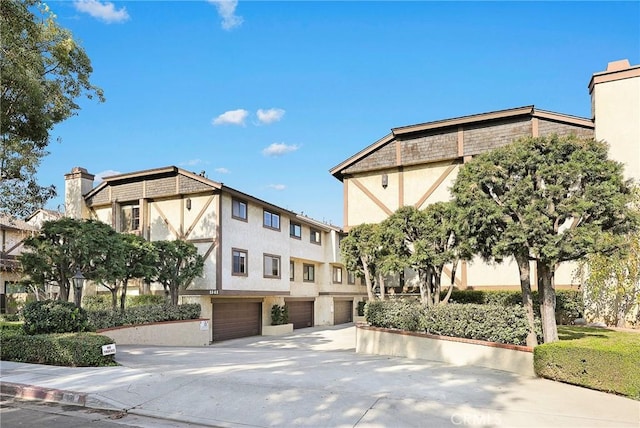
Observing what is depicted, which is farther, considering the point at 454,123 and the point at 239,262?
→ the point at 239,262

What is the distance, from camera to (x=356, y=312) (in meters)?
36.9

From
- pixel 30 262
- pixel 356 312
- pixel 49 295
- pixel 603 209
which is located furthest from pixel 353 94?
pixel 356 312

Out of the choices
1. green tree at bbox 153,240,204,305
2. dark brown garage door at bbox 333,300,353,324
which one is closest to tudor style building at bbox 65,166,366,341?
green tree at bbox 153,240,204,305

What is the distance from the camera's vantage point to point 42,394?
8.34m

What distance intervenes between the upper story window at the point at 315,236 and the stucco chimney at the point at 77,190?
1366cm

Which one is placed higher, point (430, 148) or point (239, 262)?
point (430, 148)

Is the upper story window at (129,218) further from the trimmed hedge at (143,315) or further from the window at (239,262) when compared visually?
the trimmed hedge at (143,315)

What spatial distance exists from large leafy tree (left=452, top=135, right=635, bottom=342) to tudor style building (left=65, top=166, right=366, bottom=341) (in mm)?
13327

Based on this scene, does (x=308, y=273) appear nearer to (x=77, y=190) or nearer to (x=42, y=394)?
(x=77, y=190)

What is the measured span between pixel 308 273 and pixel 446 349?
20.0m

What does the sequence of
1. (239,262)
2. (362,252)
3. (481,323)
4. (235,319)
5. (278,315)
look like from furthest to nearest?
(278,315) < (235,319) < (239,262) < (362,252) < (481,323)

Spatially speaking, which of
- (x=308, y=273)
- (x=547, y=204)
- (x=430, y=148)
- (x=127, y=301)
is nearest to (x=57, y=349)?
(x=127, y=301)

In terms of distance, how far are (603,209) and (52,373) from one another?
1201 centimetres

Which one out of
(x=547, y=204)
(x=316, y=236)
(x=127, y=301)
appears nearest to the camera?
(x=547, y=204)
